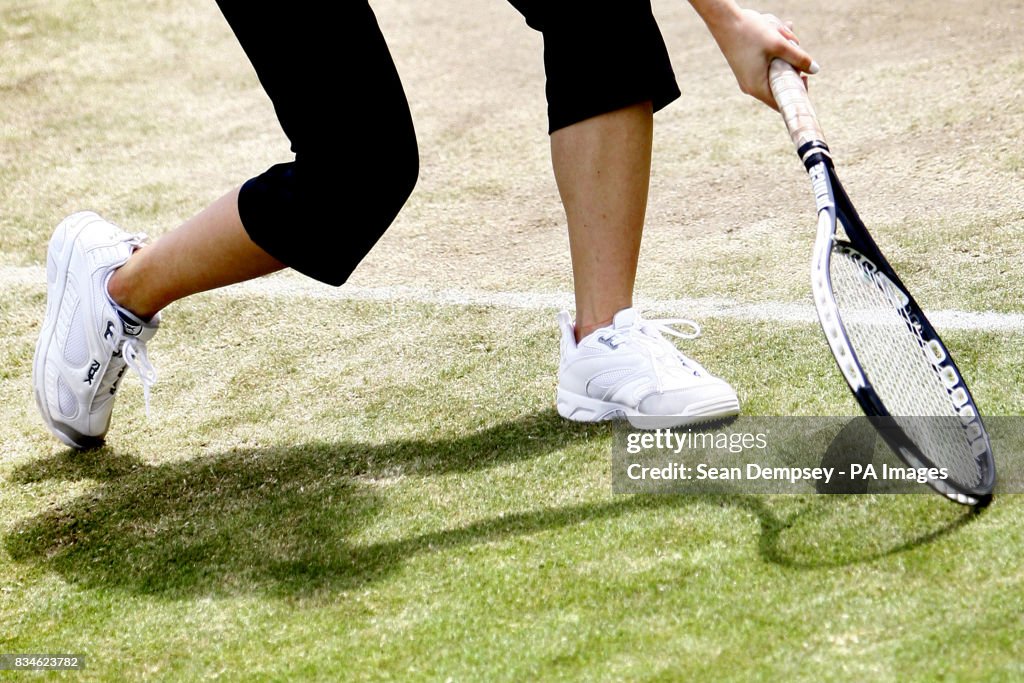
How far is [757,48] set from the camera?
1.99 meters

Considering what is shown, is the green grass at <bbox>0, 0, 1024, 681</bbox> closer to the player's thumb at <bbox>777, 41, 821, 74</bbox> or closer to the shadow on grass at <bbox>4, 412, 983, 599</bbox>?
the shadow on grass at <bbox>4, 412, 983, 599</bbox>

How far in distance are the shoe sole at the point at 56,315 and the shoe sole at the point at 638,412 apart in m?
0.96

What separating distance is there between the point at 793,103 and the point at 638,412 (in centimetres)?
64

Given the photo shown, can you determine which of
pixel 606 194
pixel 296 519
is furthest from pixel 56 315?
pixel 606 194

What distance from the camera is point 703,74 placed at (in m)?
4.44

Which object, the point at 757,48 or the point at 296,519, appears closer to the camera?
the point at 757,48

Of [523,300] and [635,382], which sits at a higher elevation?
[635,382]

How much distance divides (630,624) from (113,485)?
1.14m

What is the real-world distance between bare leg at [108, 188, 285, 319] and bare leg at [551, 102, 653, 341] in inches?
22.4

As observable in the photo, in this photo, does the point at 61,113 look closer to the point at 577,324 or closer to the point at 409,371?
the point at 409,371

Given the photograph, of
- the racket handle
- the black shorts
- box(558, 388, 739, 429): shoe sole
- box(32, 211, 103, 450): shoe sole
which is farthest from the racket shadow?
box(32, 211, 103, 450): shoe sole

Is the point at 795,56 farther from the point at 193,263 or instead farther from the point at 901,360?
the point at 193,263

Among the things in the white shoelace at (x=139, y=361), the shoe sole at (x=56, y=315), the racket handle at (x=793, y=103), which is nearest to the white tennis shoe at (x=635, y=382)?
the racket handle at (x=793, y=103)

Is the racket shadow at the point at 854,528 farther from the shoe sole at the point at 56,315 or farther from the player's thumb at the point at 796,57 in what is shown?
the shoe sole at the point at 56,315
